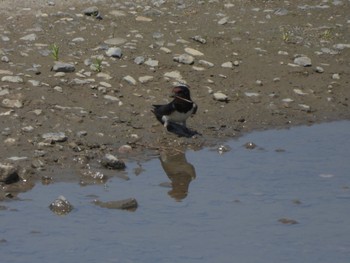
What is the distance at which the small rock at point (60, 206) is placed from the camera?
796 cm

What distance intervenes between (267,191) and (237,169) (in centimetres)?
68

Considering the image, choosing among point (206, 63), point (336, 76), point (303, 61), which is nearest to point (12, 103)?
point (206, 63)

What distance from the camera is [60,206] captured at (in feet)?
26.1

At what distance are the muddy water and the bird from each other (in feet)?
1.67

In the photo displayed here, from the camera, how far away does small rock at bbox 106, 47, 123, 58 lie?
38.4ft

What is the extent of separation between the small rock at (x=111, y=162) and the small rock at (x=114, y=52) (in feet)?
9.14

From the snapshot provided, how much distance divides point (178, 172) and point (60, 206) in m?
1.60

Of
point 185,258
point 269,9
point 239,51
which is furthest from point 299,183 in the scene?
point 269,9

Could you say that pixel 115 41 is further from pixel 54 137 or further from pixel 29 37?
pixel 54 137

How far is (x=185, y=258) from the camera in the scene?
722 cm

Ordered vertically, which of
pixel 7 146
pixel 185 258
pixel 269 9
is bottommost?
pixel 269 9

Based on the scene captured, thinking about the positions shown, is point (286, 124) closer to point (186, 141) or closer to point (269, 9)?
point (186, 141)

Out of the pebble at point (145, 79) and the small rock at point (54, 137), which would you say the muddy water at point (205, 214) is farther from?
the pebble at point (145, 79)

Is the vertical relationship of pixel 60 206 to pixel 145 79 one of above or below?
above
